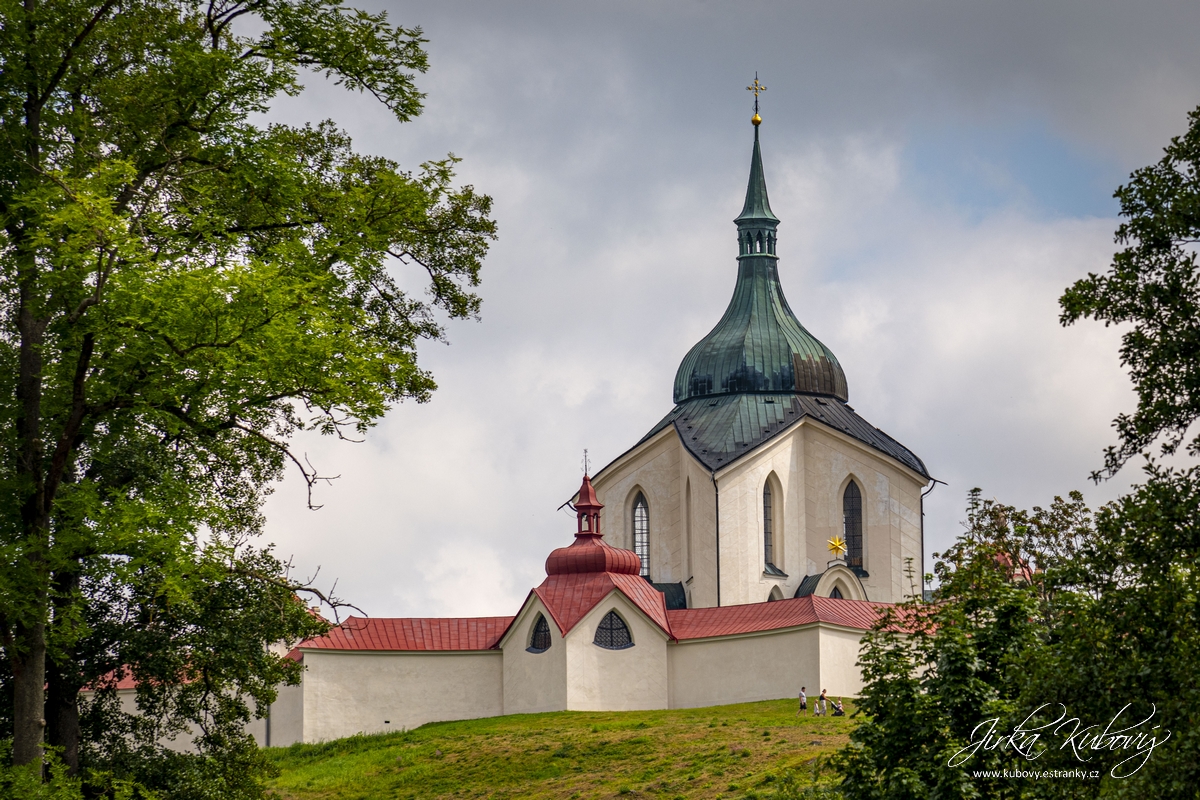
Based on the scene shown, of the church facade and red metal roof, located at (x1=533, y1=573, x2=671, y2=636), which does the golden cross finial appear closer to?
the church facade

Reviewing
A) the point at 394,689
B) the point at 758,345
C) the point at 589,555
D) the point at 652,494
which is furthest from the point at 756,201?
the point at 394,689

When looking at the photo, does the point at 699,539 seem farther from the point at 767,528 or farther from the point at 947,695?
the point at 947,695

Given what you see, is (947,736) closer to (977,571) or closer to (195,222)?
(977,571)

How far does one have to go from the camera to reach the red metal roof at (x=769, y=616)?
44.5 metres

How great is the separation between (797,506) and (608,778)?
66.1 feet

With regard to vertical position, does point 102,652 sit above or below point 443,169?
below

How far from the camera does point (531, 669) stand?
45812 millimetres

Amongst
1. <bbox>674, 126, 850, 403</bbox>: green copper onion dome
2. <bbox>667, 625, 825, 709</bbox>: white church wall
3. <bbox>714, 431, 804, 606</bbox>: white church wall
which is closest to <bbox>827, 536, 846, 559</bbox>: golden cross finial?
<bbox>714, 431, 804, 606</bbox>: white church wall

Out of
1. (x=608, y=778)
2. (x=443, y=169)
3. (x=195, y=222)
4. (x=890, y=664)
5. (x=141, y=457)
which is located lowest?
(x=608, y=778)

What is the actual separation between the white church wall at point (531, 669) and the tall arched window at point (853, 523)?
12.6 metres

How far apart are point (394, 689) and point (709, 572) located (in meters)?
11.8

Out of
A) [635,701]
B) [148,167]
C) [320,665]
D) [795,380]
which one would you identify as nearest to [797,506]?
[795,380]

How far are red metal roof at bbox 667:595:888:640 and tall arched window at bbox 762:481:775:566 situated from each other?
22.6 ft

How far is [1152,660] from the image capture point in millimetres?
15539
